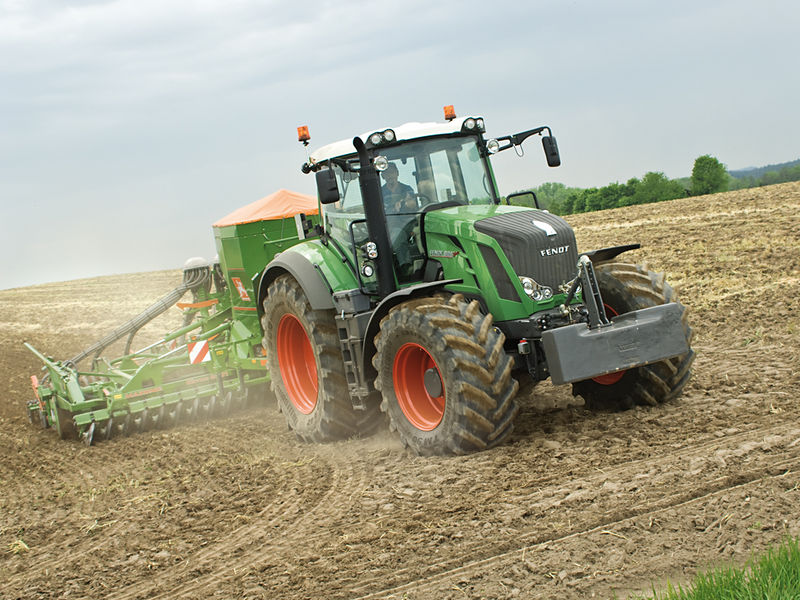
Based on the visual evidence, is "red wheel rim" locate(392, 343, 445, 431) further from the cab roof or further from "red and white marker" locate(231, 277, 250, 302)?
"red and white marker" locate(231, 277, 250, 302)

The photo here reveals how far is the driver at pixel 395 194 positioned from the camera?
250 inches

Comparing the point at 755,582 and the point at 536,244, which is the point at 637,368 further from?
the point at 755,582

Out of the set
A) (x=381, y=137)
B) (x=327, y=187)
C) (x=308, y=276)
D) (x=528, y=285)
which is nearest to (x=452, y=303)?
(x=528, y=285)

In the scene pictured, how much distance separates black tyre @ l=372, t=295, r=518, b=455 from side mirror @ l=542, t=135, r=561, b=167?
5.51ft

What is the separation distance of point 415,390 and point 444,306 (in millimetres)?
915

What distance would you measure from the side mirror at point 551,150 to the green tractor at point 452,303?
0.01 m

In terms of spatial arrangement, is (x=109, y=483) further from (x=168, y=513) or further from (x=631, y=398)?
(x=631, y=398)

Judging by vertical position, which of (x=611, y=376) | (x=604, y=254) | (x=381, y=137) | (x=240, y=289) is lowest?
(x=611, y=376)

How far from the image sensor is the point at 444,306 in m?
5.45

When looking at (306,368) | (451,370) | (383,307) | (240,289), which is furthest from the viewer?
(240,289)

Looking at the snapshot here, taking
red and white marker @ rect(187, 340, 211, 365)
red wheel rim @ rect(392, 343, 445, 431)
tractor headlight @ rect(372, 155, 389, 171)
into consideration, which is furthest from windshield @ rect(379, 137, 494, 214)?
red and white marker @ rect(187, 340, 211, 365)

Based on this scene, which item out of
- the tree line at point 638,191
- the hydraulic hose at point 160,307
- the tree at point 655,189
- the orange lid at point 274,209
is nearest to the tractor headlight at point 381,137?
the orange lid at point 274,209

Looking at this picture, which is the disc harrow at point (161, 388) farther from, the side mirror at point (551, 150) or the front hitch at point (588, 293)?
the front hitch at point (588, 293)

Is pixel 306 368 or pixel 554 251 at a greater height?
pixel 554 251
